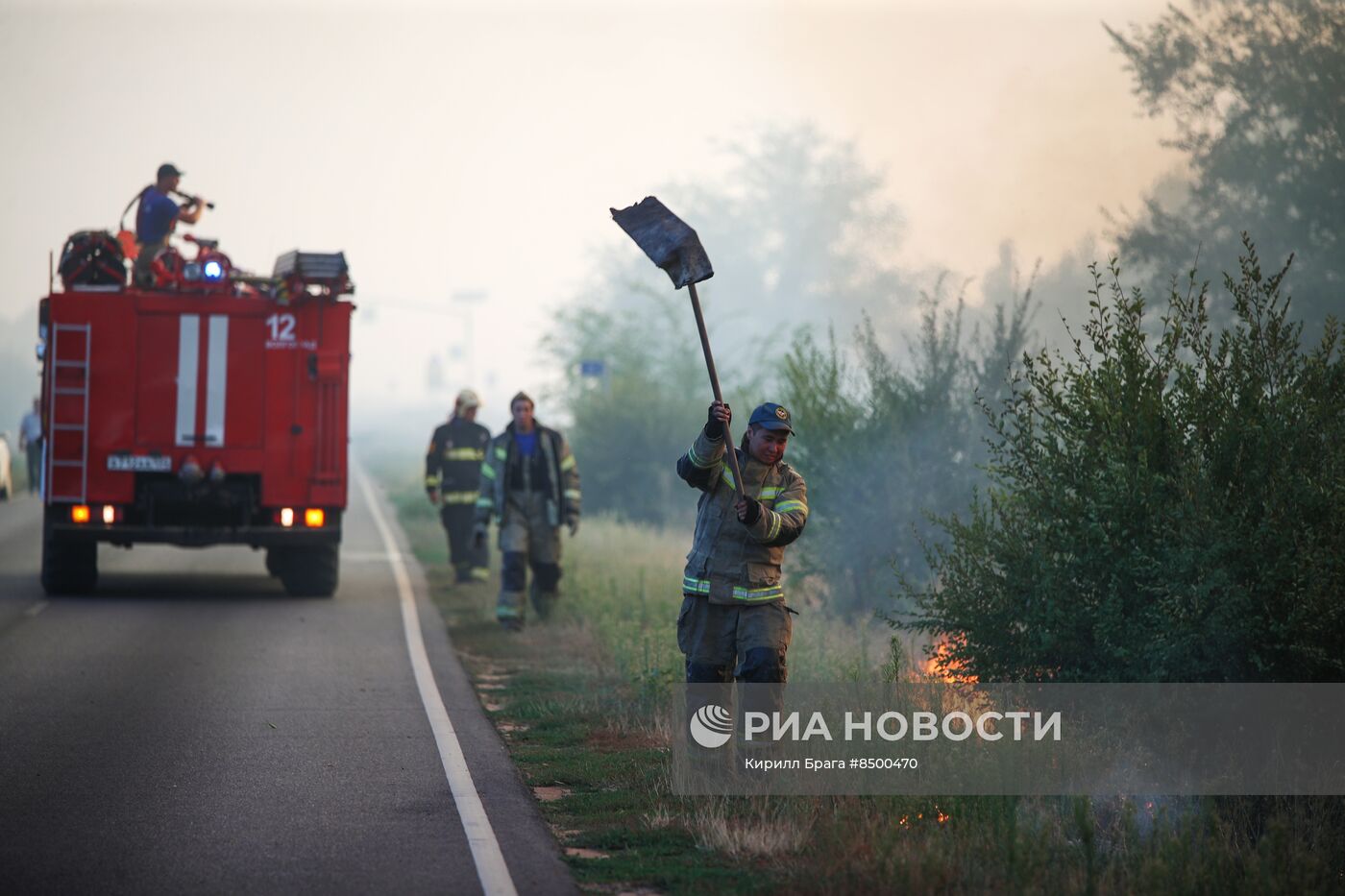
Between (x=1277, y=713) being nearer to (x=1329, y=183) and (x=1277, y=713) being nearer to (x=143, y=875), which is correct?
(x=143, y=875)

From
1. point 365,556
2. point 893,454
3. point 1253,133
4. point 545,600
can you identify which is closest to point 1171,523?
point 893,454

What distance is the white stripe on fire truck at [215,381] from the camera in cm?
1533

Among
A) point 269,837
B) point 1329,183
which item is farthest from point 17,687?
point 1329,183

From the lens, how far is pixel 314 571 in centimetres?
1619

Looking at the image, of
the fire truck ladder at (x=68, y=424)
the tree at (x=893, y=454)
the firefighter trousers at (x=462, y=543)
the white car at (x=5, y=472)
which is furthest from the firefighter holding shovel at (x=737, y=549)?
the white car at (x=5, y=472)

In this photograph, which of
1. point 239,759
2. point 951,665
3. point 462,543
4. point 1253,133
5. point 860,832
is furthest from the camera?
point 1253,133

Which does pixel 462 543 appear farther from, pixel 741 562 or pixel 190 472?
pixel 741 562

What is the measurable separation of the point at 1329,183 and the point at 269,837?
2016cm

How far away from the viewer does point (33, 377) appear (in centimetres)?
7462

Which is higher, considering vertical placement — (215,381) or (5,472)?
(215,381)

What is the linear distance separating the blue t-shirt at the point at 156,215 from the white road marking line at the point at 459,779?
15.5ft

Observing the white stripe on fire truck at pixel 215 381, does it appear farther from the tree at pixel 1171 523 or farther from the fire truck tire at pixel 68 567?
the tree at pixel 1171 523

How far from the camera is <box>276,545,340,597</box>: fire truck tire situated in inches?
636

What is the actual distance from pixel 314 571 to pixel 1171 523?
1061cm
